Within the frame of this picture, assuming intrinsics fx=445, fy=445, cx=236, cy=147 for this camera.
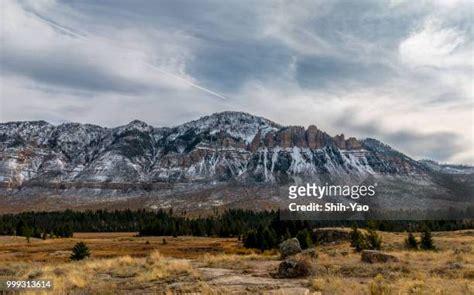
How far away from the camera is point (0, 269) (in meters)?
31.9

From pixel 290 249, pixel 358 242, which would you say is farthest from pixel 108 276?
pixel 358 242

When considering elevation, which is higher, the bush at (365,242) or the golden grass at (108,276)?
the bush at (365,242)

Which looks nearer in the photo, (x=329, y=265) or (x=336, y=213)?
(x=329, y=265)

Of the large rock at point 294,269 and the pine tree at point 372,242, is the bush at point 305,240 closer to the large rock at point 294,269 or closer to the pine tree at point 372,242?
the pine tree at point 372,242

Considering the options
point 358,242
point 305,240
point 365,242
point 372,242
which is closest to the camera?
point 358,242

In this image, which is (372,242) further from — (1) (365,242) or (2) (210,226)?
(2) (210,226)

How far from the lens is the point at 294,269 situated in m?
22.2

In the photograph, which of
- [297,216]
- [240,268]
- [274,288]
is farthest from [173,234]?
[274,288]

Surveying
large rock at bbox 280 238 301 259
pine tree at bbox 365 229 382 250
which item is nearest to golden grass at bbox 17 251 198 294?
large rock at bbox 280 238 301 259

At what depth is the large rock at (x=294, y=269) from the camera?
2203cm

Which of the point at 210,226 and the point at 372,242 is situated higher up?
the point at 372,242

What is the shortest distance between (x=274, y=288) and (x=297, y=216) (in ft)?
199

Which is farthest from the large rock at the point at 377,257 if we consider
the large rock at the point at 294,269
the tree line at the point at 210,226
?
the tree line at the point at 210,226

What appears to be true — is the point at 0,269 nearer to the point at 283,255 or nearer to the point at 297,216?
the point at 283,255
